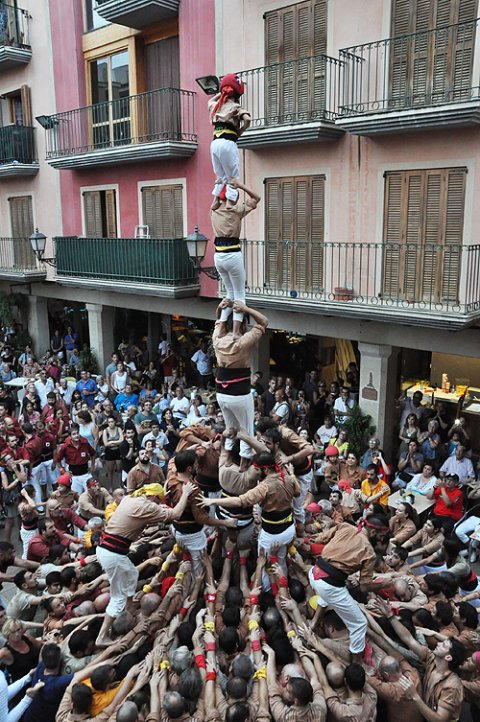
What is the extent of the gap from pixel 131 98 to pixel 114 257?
403 centimetres

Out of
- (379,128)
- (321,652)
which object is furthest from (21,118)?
(321,652)

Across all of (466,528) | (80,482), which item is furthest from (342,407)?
(80,482)

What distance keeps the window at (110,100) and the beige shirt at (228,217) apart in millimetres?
10863

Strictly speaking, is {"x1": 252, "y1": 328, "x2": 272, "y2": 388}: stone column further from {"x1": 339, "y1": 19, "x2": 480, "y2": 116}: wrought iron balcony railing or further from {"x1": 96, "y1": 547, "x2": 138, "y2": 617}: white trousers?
{"x1": 96, "y1": 547, "x2": 138, "y2": 617}: white trousers

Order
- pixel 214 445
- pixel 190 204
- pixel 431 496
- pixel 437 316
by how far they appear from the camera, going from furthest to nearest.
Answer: pixel 190 204, pixel 437 316, pixel 431 496, pixel 214 445

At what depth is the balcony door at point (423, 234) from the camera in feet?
37.3

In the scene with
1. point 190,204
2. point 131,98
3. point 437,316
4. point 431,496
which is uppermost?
point 131,98

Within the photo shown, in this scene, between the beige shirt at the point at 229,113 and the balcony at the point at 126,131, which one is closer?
the beige shirt at the point at 229,113

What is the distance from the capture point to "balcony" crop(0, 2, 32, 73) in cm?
1958

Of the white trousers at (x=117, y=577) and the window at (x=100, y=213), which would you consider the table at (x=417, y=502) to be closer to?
the white trousers at (x=117, y=577)

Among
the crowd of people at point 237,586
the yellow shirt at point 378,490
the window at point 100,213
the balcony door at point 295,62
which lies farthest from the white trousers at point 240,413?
the window at point 100,213

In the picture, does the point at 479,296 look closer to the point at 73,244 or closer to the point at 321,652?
the point at 321,652

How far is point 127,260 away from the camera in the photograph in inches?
650

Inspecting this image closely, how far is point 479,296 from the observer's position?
37.0 feet
